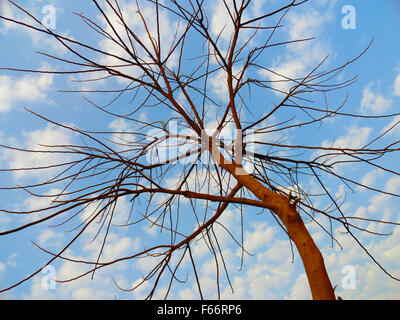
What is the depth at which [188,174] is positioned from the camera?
1555 mm

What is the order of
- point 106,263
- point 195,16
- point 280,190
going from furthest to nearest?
point 280,190 → point 195,16 → point 106,263

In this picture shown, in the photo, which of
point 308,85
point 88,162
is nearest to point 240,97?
point 308,85

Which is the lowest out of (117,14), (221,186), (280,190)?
(280,190)

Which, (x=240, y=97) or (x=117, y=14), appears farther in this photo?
(x=240, y=97)

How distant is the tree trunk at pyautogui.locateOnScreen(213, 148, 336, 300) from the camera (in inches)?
32.3

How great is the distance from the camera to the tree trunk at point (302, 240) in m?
0.82

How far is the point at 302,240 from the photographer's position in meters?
0.90

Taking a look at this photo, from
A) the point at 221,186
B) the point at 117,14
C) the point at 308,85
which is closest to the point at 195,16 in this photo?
the point at 117,14
